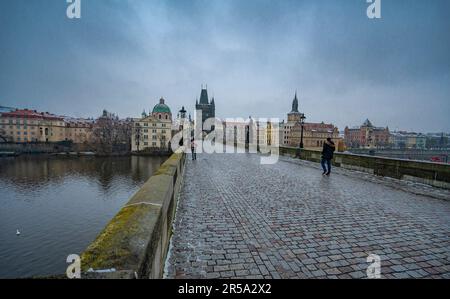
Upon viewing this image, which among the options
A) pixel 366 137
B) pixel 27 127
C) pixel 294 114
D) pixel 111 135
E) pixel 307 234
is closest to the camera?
pixel 307 234

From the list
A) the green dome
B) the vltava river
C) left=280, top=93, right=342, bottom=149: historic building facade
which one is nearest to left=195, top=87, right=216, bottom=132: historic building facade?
the green dome

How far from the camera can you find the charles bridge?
2373 mm

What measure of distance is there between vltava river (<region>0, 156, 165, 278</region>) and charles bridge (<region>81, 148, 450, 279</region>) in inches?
487

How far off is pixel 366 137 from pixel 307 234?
442 feet

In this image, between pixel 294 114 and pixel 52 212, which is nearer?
pixel 52 212

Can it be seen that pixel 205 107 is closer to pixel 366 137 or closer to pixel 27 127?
pixel 27 127

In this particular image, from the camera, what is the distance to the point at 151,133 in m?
78.7

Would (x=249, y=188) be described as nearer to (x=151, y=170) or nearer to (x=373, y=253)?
(x=373, y=253)

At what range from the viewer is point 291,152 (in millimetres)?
20422

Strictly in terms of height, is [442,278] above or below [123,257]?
below

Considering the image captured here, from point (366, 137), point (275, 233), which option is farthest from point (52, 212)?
point (366, 137)

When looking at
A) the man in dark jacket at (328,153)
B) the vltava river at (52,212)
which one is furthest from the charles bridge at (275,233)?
the vltava river at (52,212)
